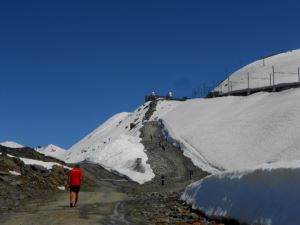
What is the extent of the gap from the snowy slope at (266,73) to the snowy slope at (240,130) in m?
25.6

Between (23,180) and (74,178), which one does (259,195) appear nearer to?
(74,178)

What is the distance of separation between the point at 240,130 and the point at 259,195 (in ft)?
177

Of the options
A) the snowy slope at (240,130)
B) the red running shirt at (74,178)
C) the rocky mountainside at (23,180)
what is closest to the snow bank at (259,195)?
the red running shirt at (74,178)

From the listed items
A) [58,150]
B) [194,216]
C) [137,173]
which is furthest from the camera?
[58,150]

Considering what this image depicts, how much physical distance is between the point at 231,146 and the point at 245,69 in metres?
77.4

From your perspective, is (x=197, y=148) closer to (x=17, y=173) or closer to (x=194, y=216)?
(x=17, y=173)

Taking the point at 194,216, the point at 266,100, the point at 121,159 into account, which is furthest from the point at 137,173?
the point at 194,216

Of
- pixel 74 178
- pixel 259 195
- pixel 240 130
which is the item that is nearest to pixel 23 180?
pixel 74 178

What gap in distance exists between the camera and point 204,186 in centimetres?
2008

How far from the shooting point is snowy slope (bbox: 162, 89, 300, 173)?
183 ft

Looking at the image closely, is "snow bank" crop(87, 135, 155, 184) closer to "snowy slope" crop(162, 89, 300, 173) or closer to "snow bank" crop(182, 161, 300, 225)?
"snowy slope" crop(162, 89, 300, 173)

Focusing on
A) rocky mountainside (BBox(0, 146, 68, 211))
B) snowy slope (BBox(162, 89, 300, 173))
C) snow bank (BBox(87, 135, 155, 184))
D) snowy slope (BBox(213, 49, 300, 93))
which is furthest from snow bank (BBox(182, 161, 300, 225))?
snowy slope (BBox(213, 49, 300, 93))

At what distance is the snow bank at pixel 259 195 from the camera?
11828 millimetres

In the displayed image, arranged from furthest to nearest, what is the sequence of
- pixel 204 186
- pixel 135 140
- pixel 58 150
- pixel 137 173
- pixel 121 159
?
1. pixel 58 150
2. pixel 135 140
3. pixel 121 159
4. pixel 137 173
5. pixel 204 186
